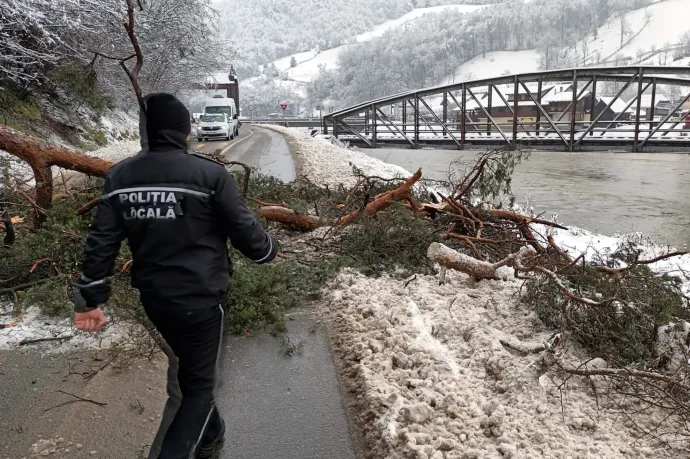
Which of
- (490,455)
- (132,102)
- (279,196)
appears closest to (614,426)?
(490,455)

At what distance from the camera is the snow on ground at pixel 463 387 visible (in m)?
3.10

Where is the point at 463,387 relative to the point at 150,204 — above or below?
below

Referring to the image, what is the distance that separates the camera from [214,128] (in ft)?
113

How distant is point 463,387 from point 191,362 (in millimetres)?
1904

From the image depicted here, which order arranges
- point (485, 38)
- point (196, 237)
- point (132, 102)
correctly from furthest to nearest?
point (485, 38)
point (132, 102)
point (196, 237)

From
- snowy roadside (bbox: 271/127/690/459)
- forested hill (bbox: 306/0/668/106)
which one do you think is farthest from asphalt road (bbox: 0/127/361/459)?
forested hill (bbox: 306/0/668/106)

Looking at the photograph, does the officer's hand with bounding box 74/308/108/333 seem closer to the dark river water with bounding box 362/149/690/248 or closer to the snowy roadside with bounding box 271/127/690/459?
the snowy roadside with bounding box 271/127/690/459

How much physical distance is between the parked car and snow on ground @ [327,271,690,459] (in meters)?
31.0

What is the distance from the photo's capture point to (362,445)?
3.29 metres

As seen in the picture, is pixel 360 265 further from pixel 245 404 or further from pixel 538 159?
pixel 538 159

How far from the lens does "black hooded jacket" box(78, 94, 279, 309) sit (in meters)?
2.48

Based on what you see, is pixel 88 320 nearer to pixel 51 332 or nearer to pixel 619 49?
pixel 51 332

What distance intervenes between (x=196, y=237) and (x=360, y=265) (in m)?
4.10

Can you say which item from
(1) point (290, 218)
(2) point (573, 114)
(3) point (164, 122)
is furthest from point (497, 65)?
(3) point (164, 122)
